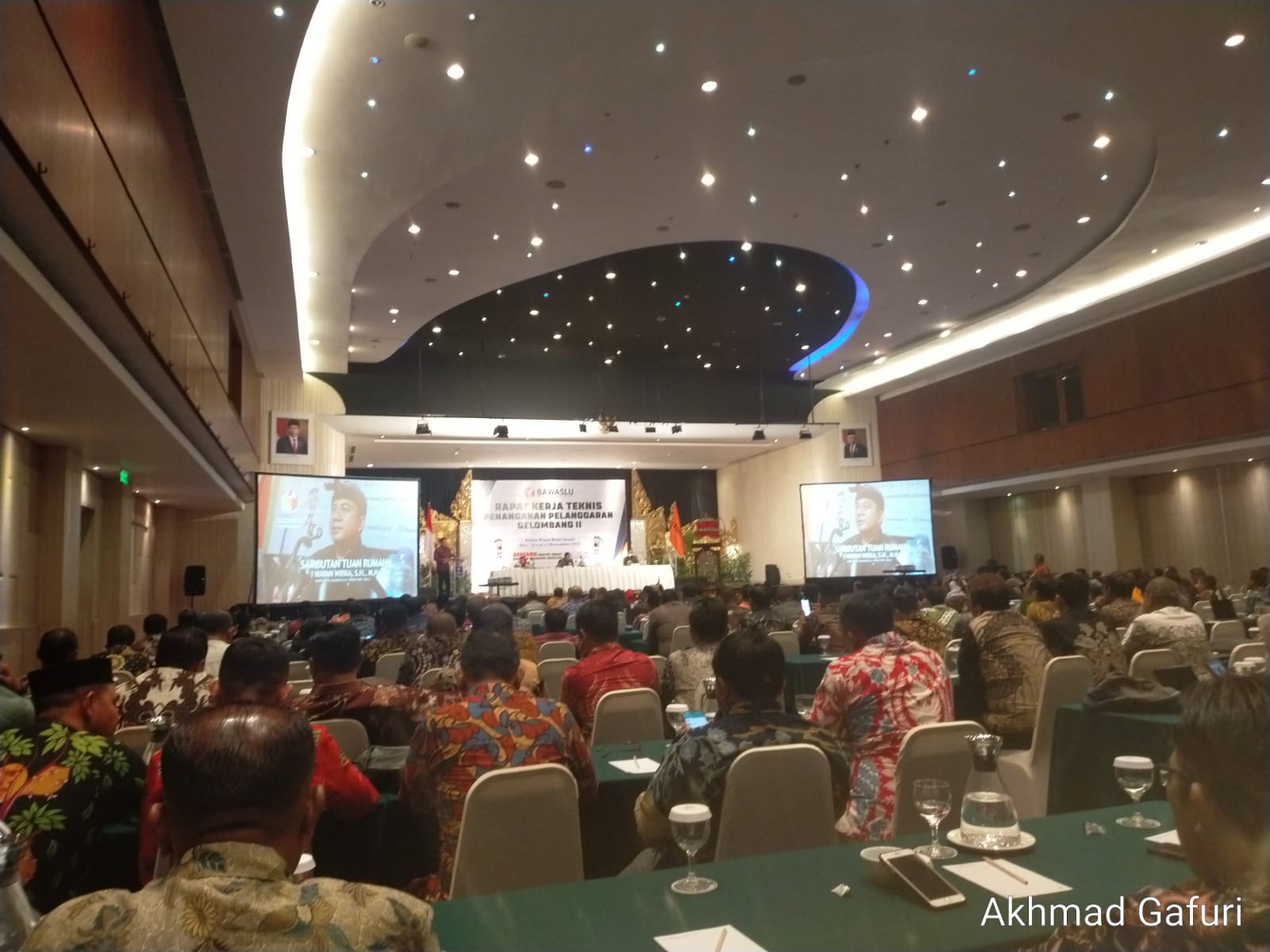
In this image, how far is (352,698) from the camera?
3.28 m

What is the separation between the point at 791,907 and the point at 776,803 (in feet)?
2.09

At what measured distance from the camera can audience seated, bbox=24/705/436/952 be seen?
3.38 feet

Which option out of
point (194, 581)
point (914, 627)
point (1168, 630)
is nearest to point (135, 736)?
point (914, 627)

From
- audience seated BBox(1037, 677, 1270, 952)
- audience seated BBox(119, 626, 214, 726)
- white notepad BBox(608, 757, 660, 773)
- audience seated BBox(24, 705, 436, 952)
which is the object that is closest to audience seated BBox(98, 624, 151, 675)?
audience seated BBox(119, 626, 214, 726)

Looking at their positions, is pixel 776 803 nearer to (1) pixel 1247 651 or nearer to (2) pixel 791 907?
(2) pixel 791 907

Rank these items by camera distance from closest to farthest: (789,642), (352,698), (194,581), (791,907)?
(791,907), (352,698), (789,642), (194,581)

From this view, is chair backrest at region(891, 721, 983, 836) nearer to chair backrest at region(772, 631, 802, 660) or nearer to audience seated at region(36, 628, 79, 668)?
audience seated at region(36, 628, 79, 668)

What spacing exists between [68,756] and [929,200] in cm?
873

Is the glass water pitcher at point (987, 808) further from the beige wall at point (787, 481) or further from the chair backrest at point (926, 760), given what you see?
the beige wall at point (787, 481)

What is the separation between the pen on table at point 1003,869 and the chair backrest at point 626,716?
6.86 ft

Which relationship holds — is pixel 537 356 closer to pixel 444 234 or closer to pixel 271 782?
pixel 444 234

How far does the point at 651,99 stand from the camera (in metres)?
6.55

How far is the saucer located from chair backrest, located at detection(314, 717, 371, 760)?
199cm

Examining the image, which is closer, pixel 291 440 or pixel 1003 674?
pixel 1003 674
